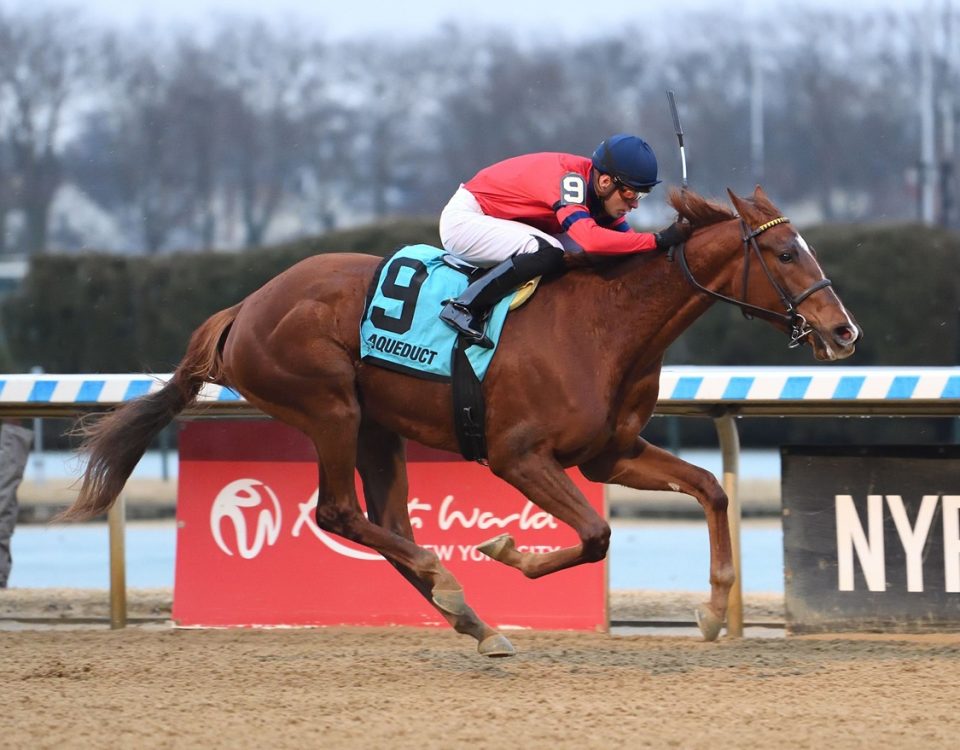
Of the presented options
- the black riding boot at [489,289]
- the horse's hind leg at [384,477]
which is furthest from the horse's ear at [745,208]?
the horse's hind leg at [384,477]

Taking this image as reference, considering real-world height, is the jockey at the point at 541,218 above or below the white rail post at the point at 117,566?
above

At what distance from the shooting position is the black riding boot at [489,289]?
5.29 metres

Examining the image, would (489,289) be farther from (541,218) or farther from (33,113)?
(33,113)

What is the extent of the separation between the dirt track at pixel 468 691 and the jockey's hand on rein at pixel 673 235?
156 cm

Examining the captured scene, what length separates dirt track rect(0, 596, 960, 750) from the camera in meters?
4.19

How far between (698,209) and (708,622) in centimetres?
151

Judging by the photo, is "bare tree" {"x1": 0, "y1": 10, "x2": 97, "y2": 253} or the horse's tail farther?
"bare tree" {"x1": 0, "y1": 10, "x2": 97, "y2": 253}

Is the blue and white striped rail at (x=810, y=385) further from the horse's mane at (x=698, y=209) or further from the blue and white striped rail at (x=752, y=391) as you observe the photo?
the horse's mane at (x=698, y=209)

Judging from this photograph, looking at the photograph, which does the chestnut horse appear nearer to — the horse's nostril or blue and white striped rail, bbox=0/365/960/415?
the horse's nostril

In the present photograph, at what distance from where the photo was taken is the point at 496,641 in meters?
5.35

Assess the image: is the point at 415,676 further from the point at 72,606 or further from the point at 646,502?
the point at 646,502

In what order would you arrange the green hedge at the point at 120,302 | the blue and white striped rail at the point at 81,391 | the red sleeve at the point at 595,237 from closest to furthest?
the red sleeve at the point at 595,237, the blue and white striped rail at the point at 81,391, the green hedge at the point at 120,302

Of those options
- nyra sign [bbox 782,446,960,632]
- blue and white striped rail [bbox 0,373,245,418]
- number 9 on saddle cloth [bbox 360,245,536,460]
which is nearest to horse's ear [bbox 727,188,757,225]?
number 9 on saddle cloth [bbox 360,245,536,460]

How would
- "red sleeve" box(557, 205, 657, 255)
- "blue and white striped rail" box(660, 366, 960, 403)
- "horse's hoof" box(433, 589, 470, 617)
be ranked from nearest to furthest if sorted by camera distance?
1. "red sleeve" box(557, 205, 657, 255)
2. "horse's hoof" box(433, 589, 470, 617)
3. "blue and white striped rail" box(660, 366, 960, 403)
